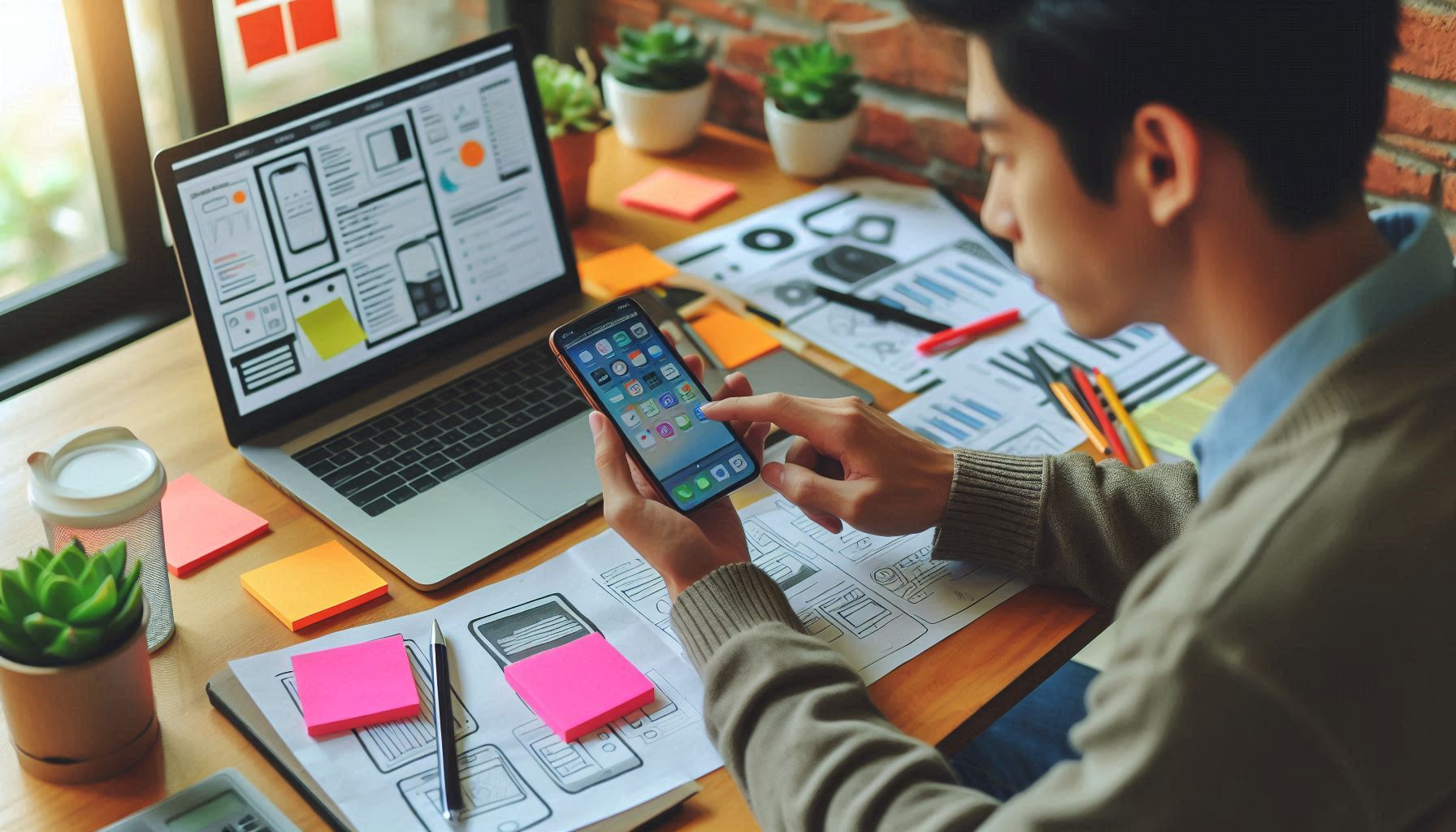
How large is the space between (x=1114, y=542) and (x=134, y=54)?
108 cm

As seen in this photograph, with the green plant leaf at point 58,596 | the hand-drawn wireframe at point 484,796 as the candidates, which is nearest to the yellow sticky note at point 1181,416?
the hand-drawn wireframe at point 484,796

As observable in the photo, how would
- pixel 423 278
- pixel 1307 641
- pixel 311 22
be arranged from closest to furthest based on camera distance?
pixel 1307 641
pixel 423 278
pixel 311 22

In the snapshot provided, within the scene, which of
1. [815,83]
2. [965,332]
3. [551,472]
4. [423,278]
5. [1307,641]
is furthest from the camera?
[815,83]

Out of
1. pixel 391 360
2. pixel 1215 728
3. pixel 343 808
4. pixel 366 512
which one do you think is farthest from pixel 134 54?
pixel 1215 728

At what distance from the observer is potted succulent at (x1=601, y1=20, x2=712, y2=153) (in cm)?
160

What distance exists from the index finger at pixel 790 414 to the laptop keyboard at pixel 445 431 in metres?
0.23

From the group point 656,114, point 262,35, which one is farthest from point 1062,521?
point 262,35

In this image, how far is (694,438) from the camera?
962 millimetres

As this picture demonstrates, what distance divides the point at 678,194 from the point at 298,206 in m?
0.57

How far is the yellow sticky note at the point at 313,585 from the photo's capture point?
0.92 meters

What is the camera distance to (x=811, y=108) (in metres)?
1.56

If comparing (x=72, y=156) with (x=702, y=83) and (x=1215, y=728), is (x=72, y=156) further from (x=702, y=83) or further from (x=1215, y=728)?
(x=1215, y=728)

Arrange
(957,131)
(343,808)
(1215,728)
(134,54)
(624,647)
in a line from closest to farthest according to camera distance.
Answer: (1215,728) → (343,808) → (624,647) → (134,54) → (957,131)

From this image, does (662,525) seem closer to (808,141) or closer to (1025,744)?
(1025,744)
